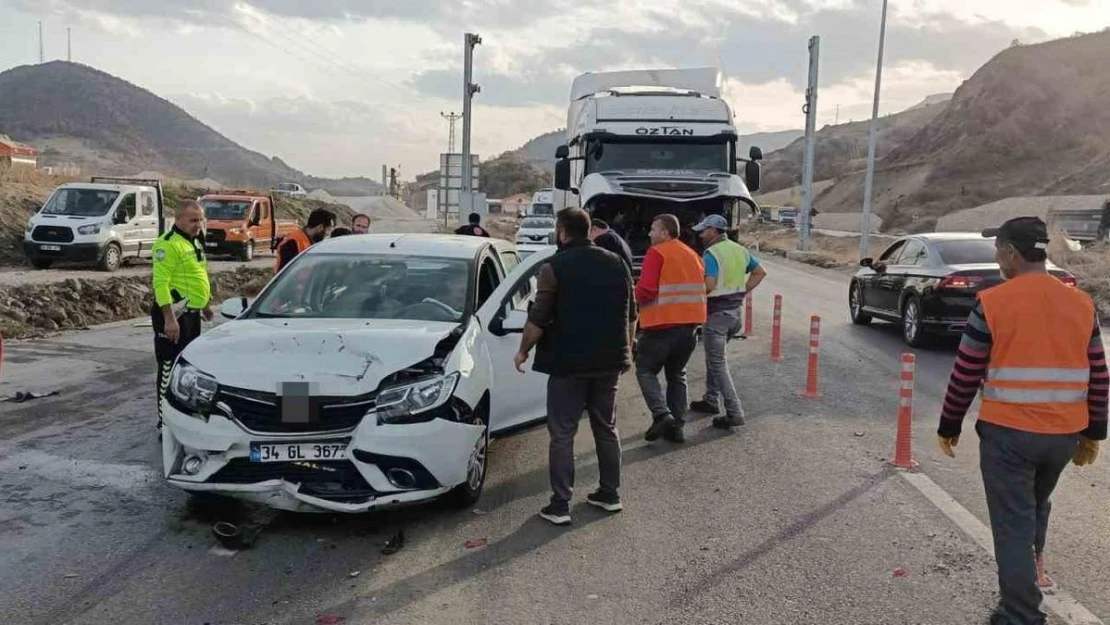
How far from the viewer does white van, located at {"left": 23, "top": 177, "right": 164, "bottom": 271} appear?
71.2 feet

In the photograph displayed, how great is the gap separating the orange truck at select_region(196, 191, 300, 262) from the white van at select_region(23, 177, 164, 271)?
3.50 m

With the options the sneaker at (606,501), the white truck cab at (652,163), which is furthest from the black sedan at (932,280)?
the sneaker at (606,501)

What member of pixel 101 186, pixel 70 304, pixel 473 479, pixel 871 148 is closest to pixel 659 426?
pixel 473 479

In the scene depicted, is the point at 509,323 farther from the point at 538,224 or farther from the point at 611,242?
the point at 538,224

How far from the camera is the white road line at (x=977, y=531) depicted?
13.8 ft

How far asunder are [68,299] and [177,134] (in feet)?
588

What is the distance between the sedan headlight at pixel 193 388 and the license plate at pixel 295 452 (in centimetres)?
38

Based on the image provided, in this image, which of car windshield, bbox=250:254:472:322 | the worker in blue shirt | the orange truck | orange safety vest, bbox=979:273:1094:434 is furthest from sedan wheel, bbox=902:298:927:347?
the orange truck

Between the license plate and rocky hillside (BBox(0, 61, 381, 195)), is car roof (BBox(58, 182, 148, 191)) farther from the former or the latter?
rocky hillside (BBox(0, 61, 381, 195))

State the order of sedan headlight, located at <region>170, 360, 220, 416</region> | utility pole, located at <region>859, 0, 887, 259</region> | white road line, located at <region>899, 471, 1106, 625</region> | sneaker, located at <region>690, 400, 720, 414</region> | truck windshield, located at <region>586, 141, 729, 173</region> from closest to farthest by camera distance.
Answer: white road line, located at <region>899, 471, 1106, 625</region> → sedan headlight, located at <region>170, 360, 220, 416</region> → sneaker, located at <region>690, 400, 720, 414</region> → truck windshield, located at <region>586, 141, 729, 173</region> → utility pole, located at <region>859, 0, 887, 259</region>

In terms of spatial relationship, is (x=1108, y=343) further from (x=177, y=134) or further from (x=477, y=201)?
(x=177, y=134)

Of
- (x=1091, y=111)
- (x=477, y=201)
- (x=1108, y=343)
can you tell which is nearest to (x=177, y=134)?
(x=1091, y=111)

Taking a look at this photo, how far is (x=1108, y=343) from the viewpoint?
1373cm

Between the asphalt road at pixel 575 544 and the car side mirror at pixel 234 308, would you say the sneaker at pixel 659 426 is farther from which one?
the car side mirror at pixel 234 308
